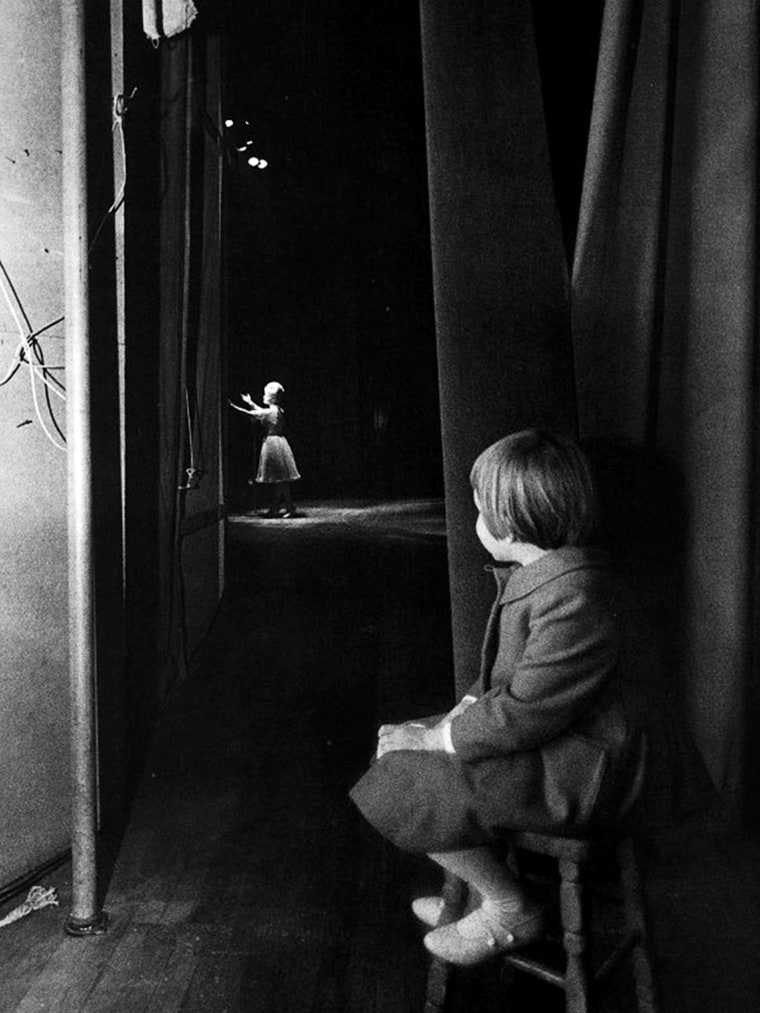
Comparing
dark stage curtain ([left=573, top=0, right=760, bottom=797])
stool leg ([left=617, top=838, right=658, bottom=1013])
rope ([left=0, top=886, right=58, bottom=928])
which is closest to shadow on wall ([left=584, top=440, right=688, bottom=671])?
dark stage curtain ([left=573, top=0, right=760, bottom=797])

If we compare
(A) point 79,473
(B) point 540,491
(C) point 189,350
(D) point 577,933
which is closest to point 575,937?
(D) point 577,933

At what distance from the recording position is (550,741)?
1059mm

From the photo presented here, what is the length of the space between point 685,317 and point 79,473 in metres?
1.22

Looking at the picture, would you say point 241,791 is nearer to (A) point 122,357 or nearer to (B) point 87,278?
(A) point 122,357

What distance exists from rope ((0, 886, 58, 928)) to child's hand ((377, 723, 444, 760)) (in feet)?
2.90

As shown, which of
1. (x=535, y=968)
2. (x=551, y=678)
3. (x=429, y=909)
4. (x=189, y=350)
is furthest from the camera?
(x=189, y=350)

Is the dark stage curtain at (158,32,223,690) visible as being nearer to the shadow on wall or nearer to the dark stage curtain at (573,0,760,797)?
the dark stage curtain at (573,0,760,797)

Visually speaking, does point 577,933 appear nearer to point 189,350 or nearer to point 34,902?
point 34,902

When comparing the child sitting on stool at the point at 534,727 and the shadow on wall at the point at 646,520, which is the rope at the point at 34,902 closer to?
the child sitting on stool at the point at 534,727

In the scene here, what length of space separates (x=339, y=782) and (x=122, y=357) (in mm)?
1263

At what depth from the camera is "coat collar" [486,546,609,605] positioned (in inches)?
41.8

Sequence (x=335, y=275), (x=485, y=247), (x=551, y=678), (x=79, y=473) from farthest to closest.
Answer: (x=335, y=275)
(x=485, y=247)
(x=79, y=473)
(x=551, y=678)

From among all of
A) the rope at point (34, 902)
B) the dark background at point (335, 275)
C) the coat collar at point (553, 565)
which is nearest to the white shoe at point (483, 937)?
the coat collar at point (553, 565)

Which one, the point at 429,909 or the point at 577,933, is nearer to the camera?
the point at 577,933
